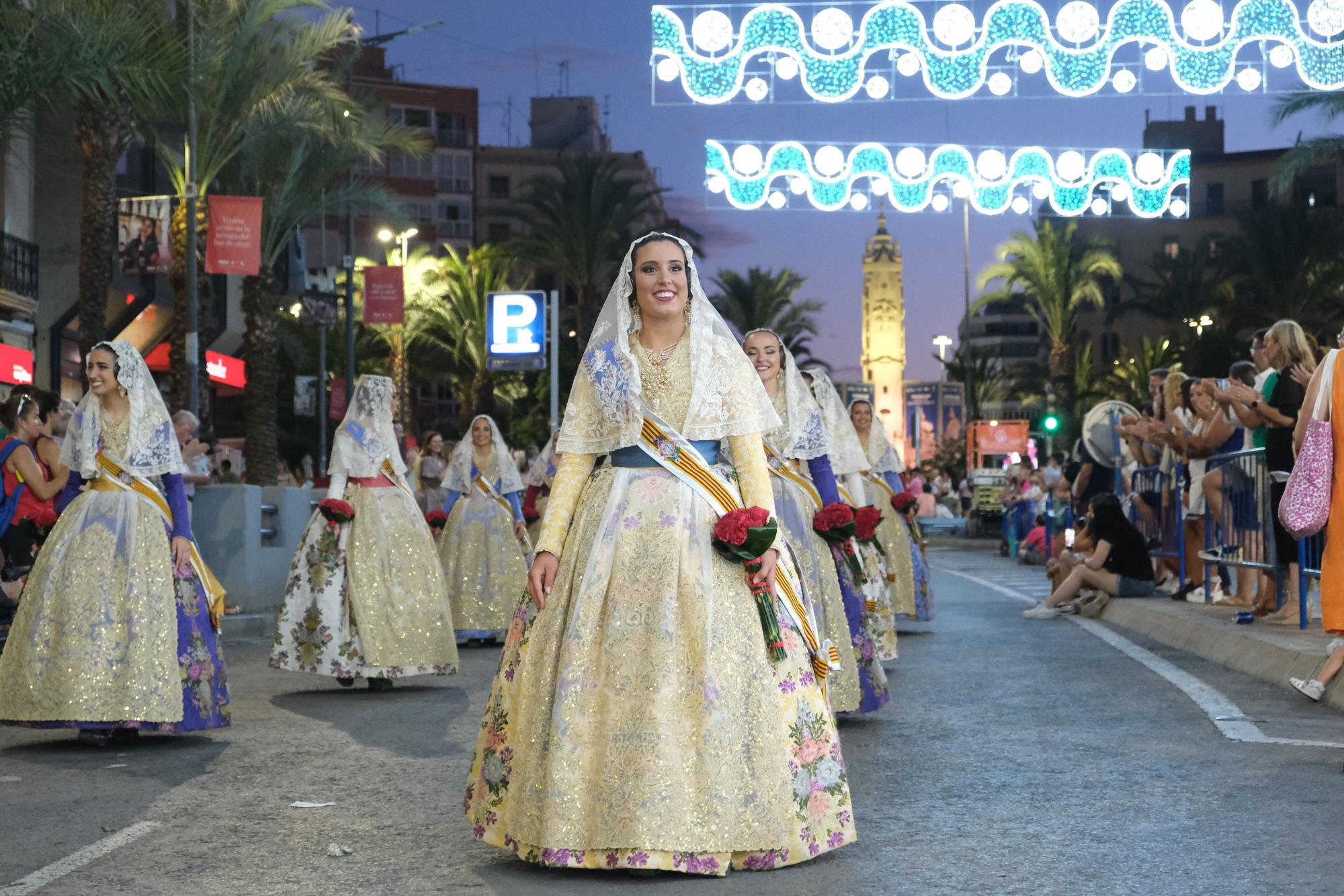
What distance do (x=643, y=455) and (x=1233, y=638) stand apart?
725 centimetres

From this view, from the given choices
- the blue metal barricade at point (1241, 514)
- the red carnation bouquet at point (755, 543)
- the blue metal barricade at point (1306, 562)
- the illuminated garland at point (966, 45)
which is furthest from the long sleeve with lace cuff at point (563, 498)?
the illuminated garland at point (966, 45)

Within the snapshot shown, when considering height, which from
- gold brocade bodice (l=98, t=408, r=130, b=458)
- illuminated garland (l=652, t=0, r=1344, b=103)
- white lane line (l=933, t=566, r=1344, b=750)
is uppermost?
illuminated garland (l=652, t=0, r=1344, b=103)

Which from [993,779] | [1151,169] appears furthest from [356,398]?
[1151,169]

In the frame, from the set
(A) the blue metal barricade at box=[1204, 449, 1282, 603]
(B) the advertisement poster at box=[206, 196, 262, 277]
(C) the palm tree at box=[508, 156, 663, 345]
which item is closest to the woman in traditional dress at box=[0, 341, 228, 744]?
(A) the blue metal barricade at box=[1204, 449, 1282, 603]

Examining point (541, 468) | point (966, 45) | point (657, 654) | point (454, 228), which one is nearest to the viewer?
point (657, 654)

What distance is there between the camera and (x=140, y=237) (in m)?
30.6

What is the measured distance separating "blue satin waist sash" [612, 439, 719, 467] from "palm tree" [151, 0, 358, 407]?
73.4 ft

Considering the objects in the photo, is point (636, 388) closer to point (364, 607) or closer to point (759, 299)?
point (364, 607)

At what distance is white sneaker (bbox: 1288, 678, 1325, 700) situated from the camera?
902cm

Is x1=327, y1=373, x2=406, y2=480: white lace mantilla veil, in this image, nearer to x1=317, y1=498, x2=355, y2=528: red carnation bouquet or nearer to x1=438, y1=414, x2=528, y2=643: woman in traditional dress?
x1=317, y1=498, x2=355, y2=528: red carnation bouquet

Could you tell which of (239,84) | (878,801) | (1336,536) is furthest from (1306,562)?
(239,84)

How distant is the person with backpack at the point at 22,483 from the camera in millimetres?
11109

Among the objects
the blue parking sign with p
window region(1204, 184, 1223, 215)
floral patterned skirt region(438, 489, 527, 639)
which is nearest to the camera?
floral patterned skirt region(438, 489, 527, 639)

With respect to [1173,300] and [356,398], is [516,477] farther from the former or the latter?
[1173,300]
